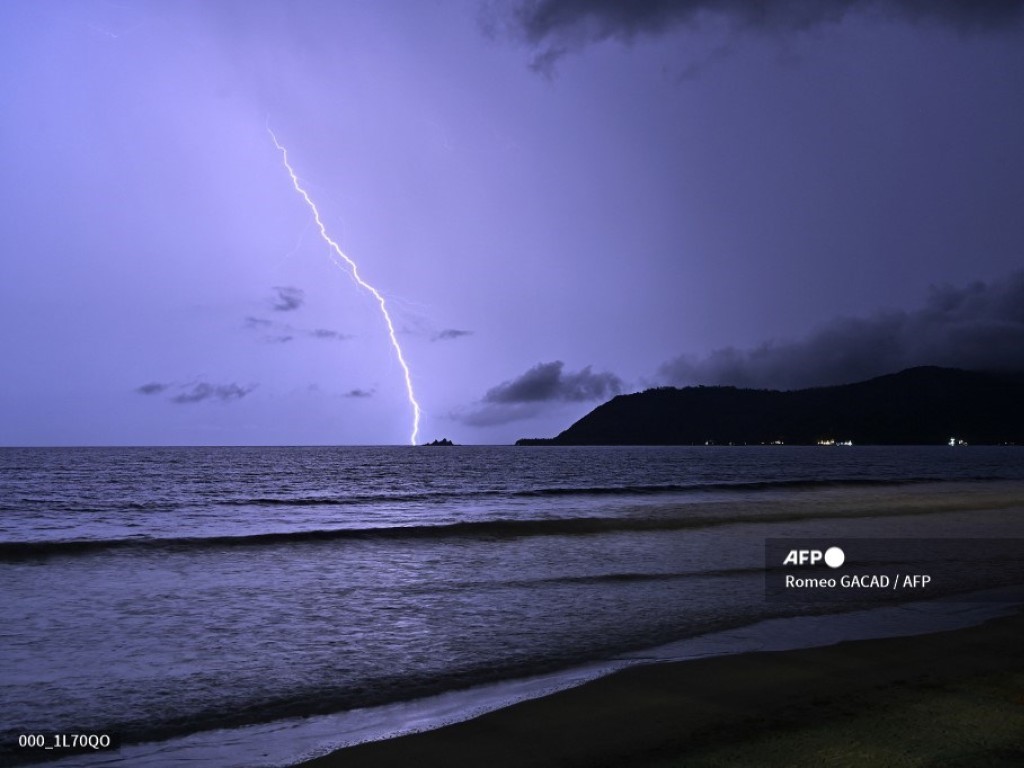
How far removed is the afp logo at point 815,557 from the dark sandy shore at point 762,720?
31.4 ft

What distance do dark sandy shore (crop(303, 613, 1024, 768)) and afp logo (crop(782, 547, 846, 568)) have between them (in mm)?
9585

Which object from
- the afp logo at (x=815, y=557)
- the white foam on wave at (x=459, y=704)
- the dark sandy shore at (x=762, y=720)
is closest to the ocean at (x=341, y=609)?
the white foam on wave at (x=459, y=704)

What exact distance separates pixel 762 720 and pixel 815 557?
46.9ft

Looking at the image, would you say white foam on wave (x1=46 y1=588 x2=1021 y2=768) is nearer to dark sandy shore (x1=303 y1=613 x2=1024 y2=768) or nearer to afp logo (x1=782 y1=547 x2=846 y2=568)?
dark sandy shore (x1=303 y1=613 x2=1024 y2=768)

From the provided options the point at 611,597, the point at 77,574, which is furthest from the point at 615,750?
the point at 77,574

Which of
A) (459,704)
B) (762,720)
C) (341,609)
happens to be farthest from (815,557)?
(459,704)

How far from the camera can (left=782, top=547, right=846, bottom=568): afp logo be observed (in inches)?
727

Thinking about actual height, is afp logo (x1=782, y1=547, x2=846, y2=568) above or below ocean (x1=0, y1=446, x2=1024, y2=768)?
below

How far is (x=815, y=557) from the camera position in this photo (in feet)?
64.2

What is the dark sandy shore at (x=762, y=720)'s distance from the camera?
5.62 m

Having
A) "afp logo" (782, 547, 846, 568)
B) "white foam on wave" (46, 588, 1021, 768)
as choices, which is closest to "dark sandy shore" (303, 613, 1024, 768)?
"white foam on wave" (46, 588, 1021, 768)

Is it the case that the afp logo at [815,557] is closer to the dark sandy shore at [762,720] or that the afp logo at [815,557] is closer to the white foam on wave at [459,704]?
the white foam on wave at [459,704]

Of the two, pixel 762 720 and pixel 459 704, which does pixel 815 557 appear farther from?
pixel 459 704

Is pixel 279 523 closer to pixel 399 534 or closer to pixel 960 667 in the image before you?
pixel 399 534
